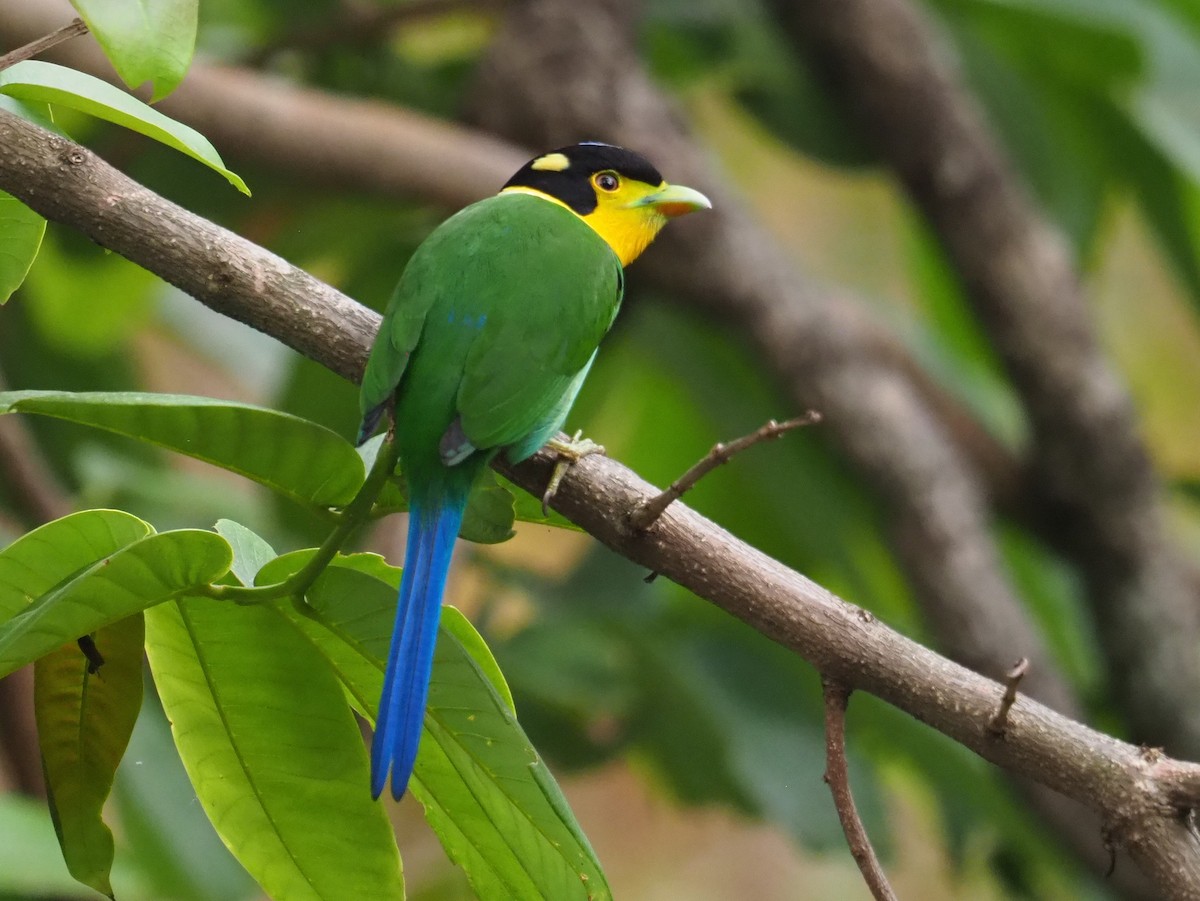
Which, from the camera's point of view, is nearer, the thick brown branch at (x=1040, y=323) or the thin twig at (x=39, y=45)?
the thin twig at (x=39, y=45)

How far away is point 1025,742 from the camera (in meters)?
1.13

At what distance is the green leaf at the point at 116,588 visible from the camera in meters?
0.90

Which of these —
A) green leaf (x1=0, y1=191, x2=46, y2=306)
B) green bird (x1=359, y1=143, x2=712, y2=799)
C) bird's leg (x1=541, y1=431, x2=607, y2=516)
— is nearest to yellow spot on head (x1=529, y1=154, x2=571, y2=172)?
green bird (x1=359, y1=143, x2=712, y2=799)

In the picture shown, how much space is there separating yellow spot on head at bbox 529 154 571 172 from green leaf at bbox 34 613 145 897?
1.09 metres

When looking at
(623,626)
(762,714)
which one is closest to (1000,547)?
(762,714)

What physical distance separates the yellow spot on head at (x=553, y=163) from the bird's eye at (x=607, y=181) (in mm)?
43

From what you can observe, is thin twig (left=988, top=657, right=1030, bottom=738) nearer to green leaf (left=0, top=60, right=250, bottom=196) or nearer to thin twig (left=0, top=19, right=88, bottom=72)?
green leaf (left=0, top=60, right=250, bottom=196)

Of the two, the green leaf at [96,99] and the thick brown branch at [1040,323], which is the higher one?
the green leaf at [96,99]

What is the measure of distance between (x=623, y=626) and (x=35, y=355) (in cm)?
145

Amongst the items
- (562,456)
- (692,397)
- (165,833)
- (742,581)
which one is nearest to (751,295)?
(692,397)

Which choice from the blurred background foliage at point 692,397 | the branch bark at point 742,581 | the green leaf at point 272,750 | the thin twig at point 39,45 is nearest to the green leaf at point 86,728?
the green leaf at point 272,750

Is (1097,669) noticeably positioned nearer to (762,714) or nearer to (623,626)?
(762,714)

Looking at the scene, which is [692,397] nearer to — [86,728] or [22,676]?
[22,676]

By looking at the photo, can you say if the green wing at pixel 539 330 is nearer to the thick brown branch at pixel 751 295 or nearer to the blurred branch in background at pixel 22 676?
the blurred branch in background at pixel 22 676
